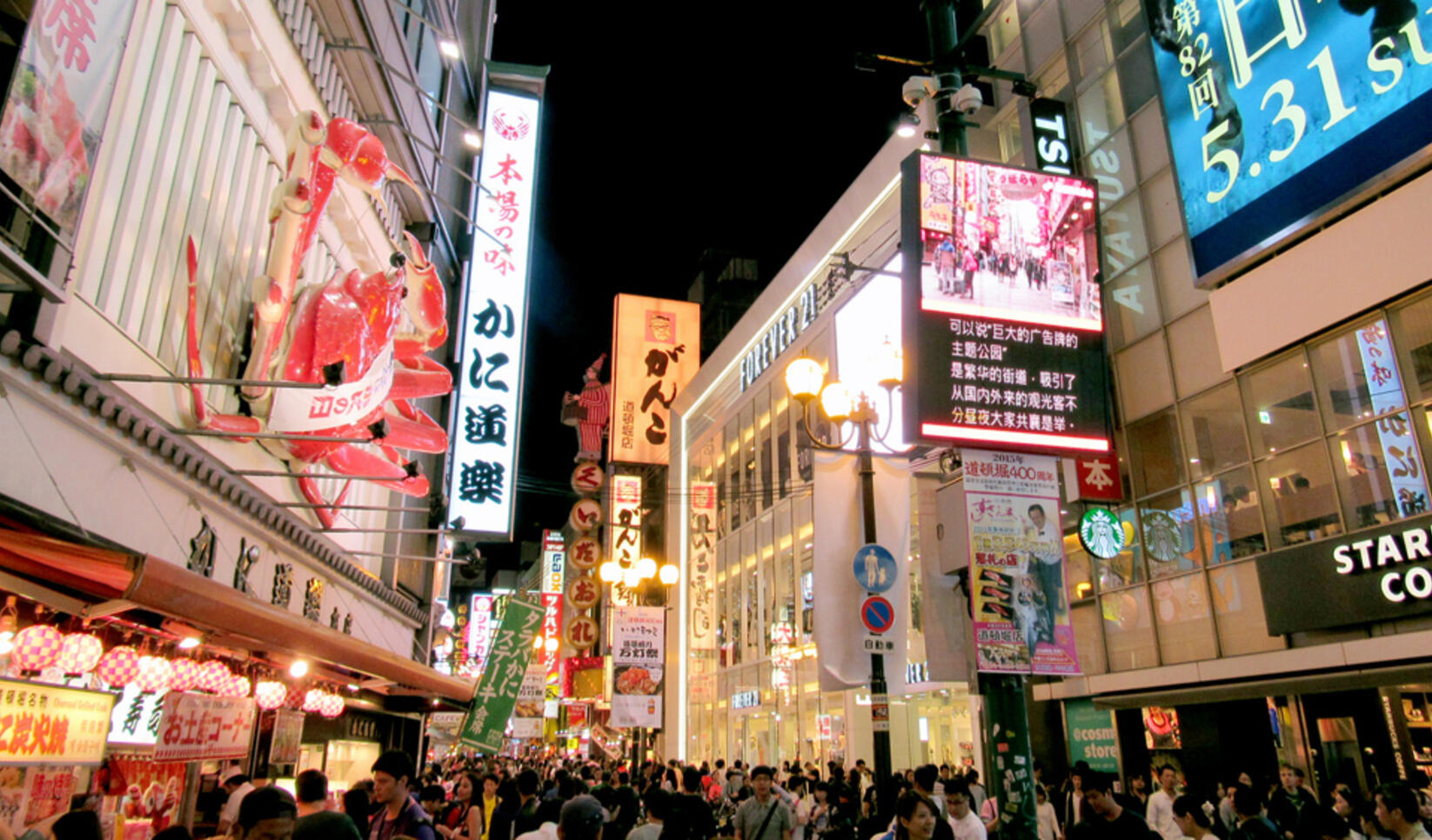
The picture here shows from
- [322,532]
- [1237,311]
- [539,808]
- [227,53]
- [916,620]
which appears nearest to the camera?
[539,808]

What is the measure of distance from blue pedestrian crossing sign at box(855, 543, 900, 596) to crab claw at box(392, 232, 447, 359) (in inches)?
331

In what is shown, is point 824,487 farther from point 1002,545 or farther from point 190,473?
point 190,473

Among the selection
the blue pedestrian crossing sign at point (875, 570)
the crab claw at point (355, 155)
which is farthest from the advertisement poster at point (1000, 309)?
the crab claw at point (355, 155)

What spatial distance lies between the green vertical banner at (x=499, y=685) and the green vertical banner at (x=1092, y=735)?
13.0 meters

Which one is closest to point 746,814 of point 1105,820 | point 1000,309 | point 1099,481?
point 1105,820

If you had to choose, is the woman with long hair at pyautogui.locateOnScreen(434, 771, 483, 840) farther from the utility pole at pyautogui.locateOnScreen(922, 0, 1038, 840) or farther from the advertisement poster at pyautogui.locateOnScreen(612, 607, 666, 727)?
the advertisement poster at pyautogui.locateOnScreen(612, 607, 666, 727)

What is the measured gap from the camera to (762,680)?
32906mm

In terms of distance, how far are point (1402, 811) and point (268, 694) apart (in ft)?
41.1

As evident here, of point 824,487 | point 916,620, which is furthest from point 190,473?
point 916,620

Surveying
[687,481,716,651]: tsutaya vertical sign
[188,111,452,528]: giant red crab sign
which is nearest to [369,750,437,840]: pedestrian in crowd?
[188,111,452,528]: giant red crab sign

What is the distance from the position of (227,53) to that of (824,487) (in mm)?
8952

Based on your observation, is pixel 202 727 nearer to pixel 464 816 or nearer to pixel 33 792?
pixel 33 792

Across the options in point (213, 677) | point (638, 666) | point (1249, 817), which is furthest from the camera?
point (638, 666)

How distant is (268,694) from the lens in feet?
39.7
